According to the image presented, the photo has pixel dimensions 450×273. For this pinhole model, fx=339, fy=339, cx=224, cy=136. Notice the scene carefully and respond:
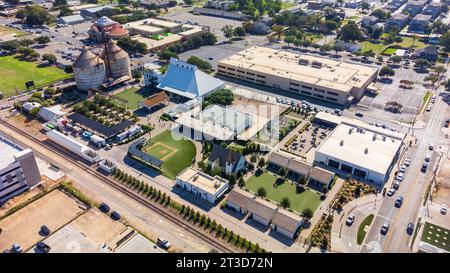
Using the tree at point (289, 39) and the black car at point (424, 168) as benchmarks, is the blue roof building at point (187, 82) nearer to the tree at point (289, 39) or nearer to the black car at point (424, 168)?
the tree at point (289, 39)

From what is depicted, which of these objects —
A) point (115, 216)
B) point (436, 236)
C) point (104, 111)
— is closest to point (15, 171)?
point (115, 216)

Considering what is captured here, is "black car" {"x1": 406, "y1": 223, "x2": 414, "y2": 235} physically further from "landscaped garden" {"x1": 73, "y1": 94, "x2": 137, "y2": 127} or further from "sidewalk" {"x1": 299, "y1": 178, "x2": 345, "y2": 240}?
"landscaped garden" {"x1": 73, "y1": 94, "x2": 137, "y2": 127}

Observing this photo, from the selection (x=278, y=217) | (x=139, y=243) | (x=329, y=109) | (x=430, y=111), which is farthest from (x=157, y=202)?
(x=430, y=111)

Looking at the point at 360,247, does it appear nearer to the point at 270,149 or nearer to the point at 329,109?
the point at 270,149

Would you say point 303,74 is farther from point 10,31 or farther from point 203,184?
point 10,31

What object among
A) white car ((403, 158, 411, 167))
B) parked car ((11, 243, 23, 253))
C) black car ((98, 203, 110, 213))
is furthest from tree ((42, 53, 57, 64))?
white car ((403, 158, 411, 167))
